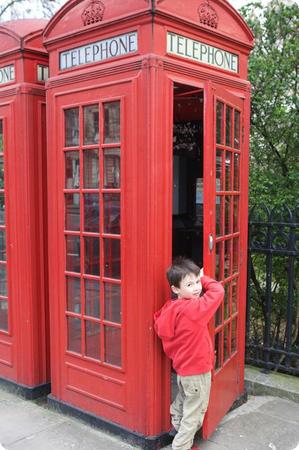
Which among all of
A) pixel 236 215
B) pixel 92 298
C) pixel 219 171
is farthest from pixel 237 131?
pixel 92 298

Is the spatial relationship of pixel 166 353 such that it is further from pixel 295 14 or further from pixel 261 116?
pixel 295 14

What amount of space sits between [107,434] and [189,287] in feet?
4.09

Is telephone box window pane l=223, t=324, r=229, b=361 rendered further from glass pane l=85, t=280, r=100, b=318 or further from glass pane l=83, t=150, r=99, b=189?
glass pane l=83, t=150, r=99, b=189

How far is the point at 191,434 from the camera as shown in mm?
3021

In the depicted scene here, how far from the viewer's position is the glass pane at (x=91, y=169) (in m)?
3.34

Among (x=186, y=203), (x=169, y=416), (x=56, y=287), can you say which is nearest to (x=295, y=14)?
(x=186, y=203)

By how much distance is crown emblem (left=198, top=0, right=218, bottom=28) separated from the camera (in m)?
3.23

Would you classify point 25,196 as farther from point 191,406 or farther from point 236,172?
point 191,406

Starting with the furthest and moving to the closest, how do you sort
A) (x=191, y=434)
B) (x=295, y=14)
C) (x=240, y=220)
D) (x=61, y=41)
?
(x=295, y=14), (x=240, y=220), (x=61, y=41), (x=191, y=434)

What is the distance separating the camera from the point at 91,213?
341 cm

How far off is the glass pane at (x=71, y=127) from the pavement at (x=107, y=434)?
200cm

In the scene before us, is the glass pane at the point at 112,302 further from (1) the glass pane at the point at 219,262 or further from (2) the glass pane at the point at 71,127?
(2) the glass pane at the point at 71,127

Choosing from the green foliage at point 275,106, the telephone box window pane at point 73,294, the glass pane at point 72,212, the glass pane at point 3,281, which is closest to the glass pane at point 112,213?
the glass pane at point 72,212

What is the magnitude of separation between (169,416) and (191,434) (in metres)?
0.26
